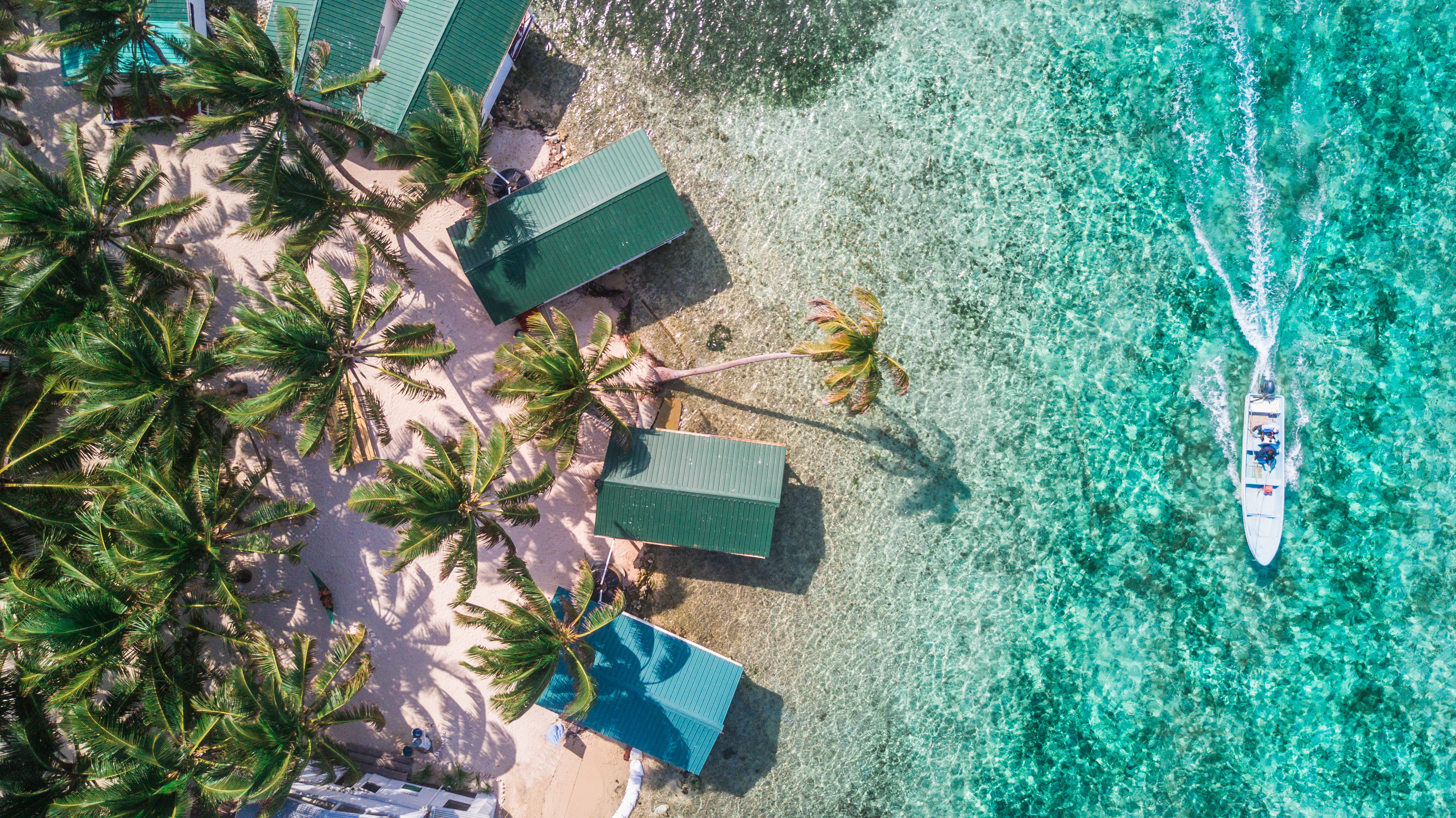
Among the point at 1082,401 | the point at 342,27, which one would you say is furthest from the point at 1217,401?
the point at 342,27

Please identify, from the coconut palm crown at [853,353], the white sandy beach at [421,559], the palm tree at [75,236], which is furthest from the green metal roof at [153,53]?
the coconut palm crown at [853,353]

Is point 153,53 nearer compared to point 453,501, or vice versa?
point 453,501

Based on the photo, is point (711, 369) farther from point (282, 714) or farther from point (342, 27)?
point (342, 27)

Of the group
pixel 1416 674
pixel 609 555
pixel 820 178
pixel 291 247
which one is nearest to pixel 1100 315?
pixel 820 178

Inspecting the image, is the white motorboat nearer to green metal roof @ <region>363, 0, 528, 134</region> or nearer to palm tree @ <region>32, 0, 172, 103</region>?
green metal roof @ <region>363, 0, 528, 134</region>

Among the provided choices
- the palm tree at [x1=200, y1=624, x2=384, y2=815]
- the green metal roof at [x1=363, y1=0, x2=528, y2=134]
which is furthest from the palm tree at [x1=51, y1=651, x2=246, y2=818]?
the green metal roof at [x1=363, y1=0, x2=528, y2=134]

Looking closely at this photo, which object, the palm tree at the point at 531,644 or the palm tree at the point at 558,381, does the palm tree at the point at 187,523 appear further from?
the palm tree at the point at 558,381

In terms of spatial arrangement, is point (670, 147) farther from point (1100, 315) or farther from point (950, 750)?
point (950, 750)

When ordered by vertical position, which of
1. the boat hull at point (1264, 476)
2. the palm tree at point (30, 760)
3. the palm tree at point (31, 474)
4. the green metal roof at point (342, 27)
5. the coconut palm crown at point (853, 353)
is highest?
the green metal roof at point (342, 27)
